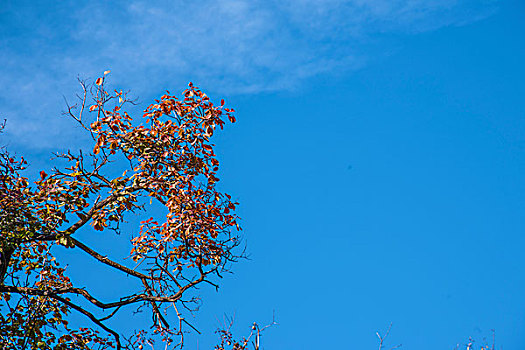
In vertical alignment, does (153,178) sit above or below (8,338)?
above

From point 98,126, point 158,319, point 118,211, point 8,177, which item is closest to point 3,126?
point 8,177

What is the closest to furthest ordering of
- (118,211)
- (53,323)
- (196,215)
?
(196,215) → (118,211) → (53,323)

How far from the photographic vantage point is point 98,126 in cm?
750

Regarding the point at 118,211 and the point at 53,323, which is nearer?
the point at 118,211

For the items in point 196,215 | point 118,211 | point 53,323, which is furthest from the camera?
point 53,323

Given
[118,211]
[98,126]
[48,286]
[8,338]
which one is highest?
[98,126]

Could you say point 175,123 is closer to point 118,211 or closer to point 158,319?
point 118,211

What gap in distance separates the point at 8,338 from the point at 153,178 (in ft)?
9.01

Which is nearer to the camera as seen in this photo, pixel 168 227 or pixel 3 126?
pixel 168 227

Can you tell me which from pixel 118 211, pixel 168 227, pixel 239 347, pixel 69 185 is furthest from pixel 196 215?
pixel 239 347

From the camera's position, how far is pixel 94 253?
25.3ft

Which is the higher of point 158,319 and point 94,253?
point 94,253

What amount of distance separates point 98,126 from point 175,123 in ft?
3.13

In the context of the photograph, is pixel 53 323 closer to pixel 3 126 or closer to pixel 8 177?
pixel 8 177
